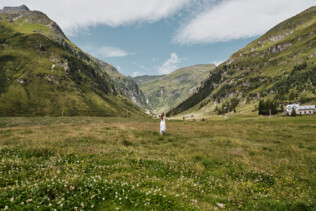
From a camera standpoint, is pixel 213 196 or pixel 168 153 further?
pixel 168 153

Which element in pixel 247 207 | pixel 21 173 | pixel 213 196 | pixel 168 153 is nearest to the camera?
pixel 247 207

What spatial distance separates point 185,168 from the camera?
10.9 metres

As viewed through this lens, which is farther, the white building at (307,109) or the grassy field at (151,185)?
the white building at (307,109)

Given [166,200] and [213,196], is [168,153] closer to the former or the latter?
[213,196]

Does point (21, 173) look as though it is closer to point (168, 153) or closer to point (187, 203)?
point (187, 203)

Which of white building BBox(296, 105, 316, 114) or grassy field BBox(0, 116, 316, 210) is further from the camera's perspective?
white building BBox(296, 105, 316, 114)

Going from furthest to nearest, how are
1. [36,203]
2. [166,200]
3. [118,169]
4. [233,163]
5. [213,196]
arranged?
[233,163]
[118,169]
[213,196]
[166,200]
[36,203]

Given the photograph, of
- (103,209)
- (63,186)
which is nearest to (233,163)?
(103,209)

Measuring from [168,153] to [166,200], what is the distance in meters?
8.50

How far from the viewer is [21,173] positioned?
8.14m

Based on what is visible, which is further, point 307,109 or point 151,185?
point 307,109

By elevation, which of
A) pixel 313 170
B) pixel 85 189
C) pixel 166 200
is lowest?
pixel 313 170

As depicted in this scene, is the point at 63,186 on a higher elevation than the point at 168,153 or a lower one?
higher

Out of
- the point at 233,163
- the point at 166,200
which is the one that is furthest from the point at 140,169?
the point at 233,163
